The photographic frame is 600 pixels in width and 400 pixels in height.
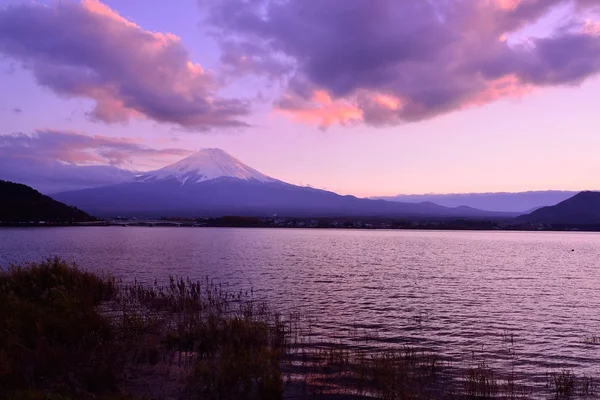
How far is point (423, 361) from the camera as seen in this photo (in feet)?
52.3

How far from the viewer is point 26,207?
147250 millimetres

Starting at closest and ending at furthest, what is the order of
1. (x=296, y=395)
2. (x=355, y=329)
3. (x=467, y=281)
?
(x=296, y=395) → (x=355, y=329) → (x=467, y=281)

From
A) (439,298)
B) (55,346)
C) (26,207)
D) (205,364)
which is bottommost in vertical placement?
(439,298)

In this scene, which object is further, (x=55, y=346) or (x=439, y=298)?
(x=439, y=298)

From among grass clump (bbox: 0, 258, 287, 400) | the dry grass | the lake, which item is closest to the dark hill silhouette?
the lake

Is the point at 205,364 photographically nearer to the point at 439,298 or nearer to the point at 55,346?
the point at 55,346

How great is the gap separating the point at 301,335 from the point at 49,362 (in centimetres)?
960

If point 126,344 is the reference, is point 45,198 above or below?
above

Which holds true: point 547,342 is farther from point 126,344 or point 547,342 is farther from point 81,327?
point 81,327

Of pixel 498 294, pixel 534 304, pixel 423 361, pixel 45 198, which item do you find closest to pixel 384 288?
pixel 498 294

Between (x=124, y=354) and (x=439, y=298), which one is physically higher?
(x=124, y=354)

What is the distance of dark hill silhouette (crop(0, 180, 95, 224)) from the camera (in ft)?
470

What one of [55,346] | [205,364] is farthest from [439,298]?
[55,346]

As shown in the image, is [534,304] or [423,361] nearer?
[423,361]
